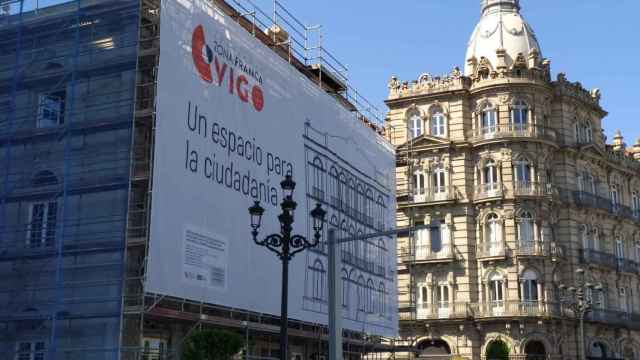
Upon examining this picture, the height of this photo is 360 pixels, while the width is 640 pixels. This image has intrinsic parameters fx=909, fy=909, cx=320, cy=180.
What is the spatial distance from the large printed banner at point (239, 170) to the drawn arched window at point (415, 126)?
49.2 feet

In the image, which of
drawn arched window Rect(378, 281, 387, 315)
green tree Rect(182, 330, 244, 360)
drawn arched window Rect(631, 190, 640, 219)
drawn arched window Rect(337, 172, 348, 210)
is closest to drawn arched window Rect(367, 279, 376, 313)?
drawn arched window Rect(378, 281, 387, 315)

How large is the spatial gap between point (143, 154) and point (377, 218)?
16389mm

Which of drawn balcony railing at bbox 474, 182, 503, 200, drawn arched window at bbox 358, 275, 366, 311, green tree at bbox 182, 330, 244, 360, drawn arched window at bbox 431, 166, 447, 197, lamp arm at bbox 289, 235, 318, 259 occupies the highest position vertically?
drawn arched window at bbox 431, 166, 447, 197

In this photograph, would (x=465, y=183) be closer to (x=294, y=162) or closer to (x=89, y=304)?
(x=294, y=162)

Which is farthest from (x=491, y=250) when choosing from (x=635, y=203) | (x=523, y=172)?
(x=635, y=203)

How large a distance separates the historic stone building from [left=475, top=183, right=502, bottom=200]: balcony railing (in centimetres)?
8

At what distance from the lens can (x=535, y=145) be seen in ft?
165

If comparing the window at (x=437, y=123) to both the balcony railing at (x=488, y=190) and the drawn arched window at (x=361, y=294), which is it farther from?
the drawn arched window at (x=361, y=294)

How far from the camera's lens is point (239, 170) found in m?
28.7

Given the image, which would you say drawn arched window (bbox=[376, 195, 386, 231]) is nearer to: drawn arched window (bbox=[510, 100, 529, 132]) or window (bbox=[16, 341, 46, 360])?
drawn arched window (bbox=[510, 100, 529, 132])

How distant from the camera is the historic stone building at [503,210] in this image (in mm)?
48844

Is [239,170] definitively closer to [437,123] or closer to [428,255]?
[428,255]

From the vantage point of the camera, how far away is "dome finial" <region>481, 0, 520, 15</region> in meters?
55.8

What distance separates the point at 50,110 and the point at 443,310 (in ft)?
93.9
